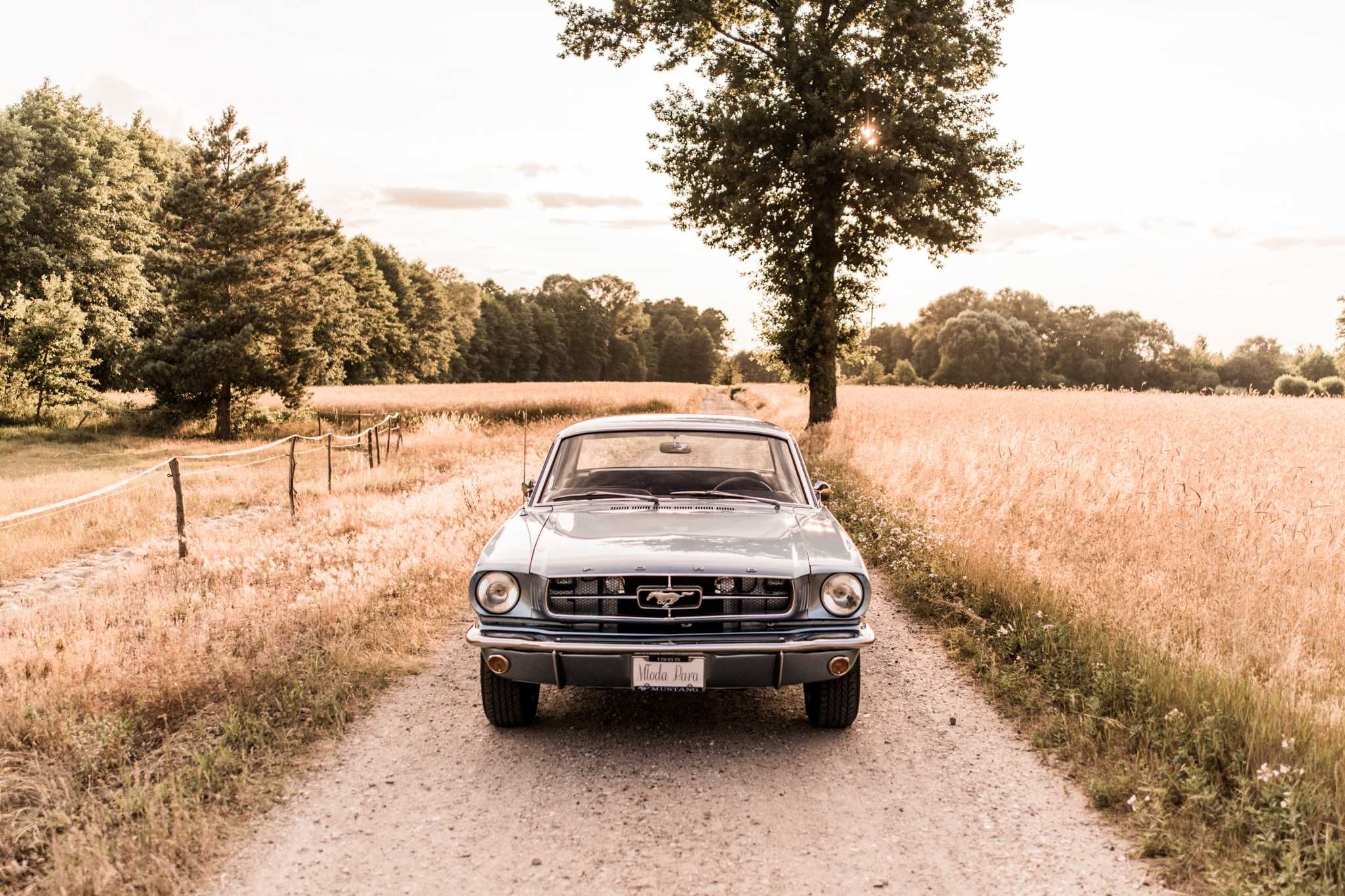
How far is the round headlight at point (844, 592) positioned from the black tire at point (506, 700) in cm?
156

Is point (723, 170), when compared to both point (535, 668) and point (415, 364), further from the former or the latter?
point (415, 364)

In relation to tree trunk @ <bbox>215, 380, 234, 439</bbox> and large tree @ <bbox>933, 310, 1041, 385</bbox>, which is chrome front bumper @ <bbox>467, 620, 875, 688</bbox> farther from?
large tree @ <bbox>933, 310, 1041, 385</bbox>

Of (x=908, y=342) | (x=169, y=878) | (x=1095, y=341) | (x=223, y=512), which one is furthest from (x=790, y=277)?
(x=908, y=342)

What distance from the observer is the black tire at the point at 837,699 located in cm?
434

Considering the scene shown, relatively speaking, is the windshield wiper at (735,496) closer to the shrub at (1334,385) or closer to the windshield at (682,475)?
the windshield at (682,475)

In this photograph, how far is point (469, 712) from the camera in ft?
15.5

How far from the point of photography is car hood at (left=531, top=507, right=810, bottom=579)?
13.1 ft

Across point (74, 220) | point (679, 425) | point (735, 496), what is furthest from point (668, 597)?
point (74, 220)

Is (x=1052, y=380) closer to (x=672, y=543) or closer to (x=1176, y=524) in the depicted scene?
(x=1176, y=524)

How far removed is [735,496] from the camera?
517 centimetres

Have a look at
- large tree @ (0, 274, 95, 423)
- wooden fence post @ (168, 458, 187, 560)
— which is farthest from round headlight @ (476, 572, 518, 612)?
large tree @ (0, 274, 95, 423)

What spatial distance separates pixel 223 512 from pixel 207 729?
9.99 m

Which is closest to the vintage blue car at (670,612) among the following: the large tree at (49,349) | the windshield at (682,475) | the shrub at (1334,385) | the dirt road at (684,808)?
the dirt road at (684,808)

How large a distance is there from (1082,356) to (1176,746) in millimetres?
110408
